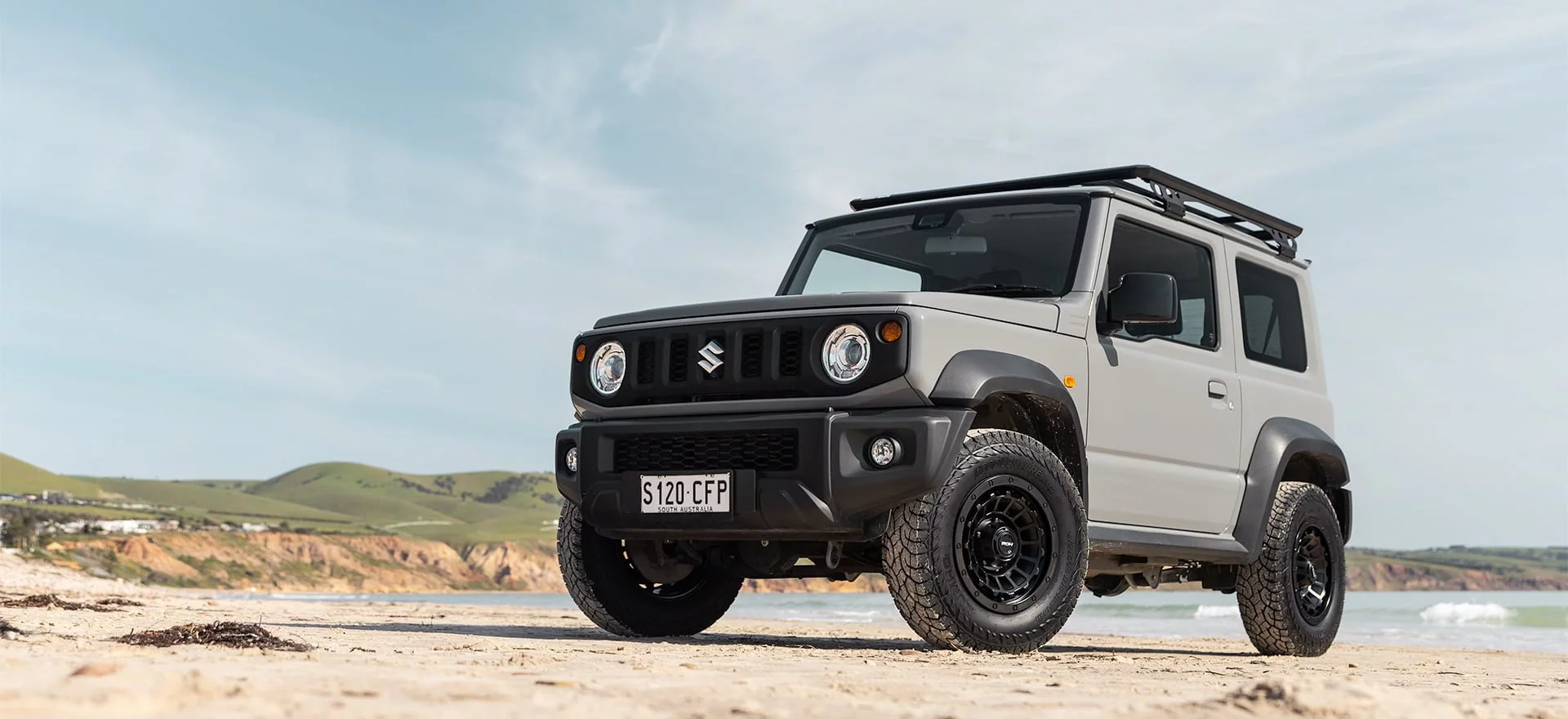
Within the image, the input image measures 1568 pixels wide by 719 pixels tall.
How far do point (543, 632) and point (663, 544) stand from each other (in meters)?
1.07

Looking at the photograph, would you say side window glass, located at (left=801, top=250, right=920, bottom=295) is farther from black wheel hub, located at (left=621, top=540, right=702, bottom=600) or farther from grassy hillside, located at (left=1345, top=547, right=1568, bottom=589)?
grassy hillside, located at (left=1345, top=547, right=1568, bottom=589)

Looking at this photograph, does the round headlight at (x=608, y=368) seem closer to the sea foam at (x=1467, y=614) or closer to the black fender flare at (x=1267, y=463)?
the black fender flare at (x=1267, y=463)

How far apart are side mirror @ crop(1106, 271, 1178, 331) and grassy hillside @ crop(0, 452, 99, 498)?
392 ft

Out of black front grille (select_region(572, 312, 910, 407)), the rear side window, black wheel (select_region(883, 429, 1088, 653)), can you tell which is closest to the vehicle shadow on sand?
black wheel (select_region(883, 429, 1088, 653))

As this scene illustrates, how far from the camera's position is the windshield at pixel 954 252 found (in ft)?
23.0

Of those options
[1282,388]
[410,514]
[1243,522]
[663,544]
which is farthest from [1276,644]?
[410,514]

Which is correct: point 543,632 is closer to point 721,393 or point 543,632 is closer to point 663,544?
point 663,544

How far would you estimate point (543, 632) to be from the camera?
7.74 metres

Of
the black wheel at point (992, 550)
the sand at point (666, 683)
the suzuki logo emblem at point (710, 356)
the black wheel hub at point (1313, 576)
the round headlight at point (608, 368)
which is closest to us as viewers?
the sand at point (666, 683)

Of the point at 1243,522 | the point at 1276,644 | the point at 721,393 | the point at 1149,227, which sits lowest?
the point at 1276,644

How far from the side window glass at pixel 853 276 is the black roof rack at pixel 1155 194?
419 mm

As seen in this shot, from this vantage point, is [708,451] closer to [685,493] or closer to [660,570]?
[685,493]

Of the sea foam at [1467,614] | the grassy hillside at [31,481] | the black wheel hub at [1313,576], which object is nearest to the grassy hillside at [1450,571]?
the sea foam at [1467,614]

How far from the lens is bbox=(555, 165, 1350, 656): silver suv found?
232 inches
